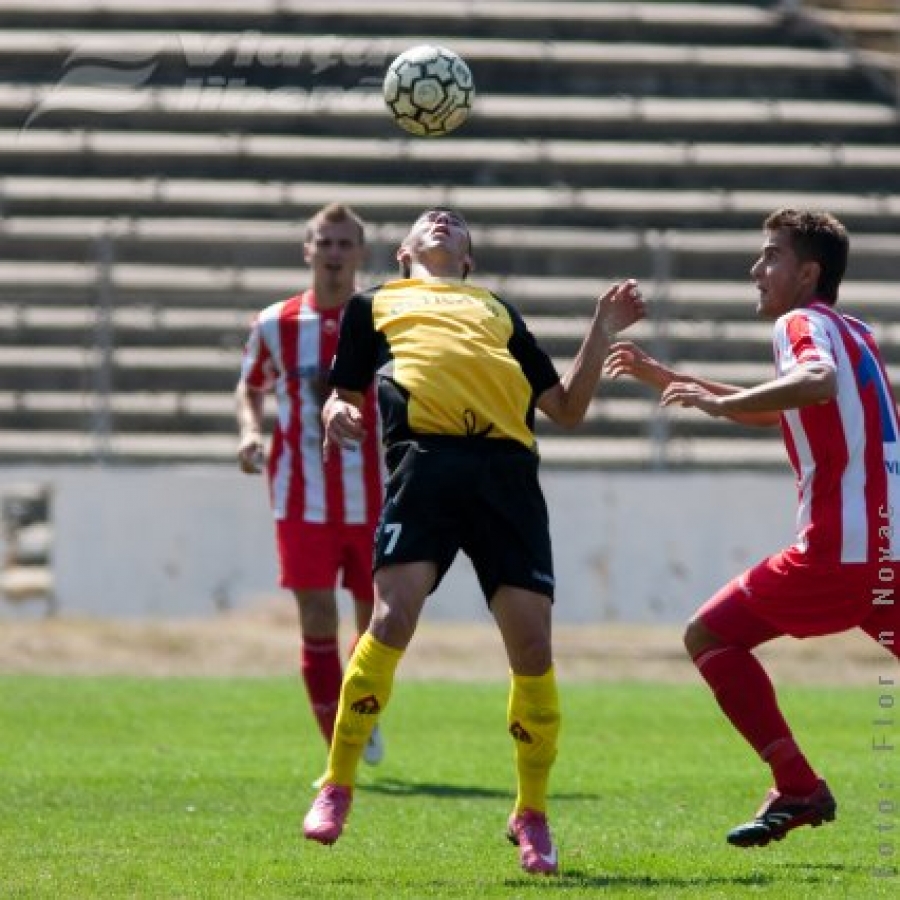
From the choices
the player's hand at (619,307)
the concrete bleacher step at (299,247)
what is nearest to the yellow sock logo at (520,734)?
the player's hand at (619,307)

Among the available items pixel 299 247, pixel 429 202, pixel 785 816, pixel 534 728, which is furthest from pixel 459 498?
pixel 429 202

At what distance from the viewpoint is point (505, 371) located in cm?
729

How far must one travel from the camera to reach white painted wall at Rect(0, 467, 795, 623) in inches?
643

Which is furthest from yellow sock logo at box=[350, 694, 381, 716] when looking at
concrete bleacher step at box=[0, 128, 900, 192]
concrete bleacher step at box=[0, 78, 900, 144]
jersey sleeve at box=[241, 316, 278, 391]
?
concrete bleacher step at box=[0, 78, 900, 144]

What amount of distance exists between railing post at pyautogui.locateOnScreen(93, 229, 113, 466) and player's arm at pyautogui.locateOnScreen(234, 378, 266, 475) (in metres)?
6.85

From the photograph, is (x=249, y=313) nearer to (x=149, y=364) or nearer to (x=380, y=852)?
(x=149, y=364)

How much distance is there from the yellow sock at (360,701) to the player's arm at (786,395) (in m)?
1.16

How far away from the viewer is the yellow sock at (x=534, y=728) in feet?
23.6

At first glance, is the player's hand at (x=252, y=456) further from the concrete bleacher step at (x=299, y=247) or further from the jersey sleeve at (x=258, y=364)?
the concrete bleacher step at (x=299, y=247)

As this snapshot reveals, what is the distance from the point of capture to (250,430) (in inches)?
400

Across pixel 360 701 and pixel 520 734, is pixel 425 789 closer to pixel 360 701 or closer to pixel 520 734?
pixel 520 734

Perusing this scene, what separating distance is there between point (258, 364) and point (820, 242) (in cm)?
361

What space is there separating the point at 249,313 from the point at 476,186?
4.36 metres

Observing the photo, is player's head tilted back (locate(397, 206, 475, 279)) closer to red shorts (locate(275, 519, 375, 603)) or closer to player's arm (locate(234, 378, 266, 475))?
player's arm (locate(234, 378, 266, 475))
